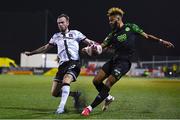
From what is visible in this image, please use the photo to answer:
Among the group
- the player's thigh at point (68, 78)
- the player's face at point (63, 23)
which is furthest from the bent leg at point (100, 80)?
the player's face at point (63, 23)

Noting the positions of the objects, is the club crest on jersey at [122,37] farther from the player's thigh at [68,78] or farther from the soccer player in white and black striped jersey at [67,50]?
the player's thigh at [68,78]

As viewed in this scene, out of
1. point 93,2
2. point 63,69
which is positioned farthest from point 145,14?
point 63,69

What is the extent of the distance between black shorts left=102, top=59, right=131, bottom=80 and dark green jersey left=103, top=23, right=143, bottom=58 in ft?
0.47

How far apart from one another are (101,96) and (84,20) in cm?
4294

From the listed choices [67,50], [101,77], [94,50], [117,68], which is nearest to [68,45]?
[67,50]

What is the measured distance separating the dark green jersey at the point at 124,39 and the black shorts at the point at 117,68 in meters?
0.14

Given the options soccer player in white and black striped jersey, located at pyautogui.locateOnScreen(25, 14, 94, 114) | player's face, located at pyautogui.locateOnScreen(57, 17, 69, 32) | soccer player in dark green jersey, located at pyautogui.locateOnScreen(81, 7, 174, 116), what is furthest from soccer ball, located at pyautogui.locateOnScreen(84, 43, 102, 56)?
player's face, located at pyautogui.locateOnScreen(57, 17, 69, 32)

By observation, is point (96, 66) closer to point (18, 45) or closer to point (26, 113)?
point (18, 45)

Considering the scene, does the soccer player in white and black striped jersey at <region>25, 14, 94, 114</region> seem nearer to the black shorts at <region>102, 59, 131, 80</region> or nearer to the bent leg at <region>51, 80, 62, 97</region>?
the bent leg at <region>51, 80, 62, 97</region>

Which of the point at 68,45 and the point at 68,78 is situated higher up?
the point at 68,45

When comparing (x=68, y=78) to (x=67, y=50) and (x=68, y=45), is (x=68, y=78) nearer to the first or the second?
(x=67, y=50)

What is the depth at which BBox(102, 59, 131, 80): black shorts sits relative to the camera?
9.41 m

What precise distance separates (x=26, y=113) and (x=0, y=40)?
133 feet

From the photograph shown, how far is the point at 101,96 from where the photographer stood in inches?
372
